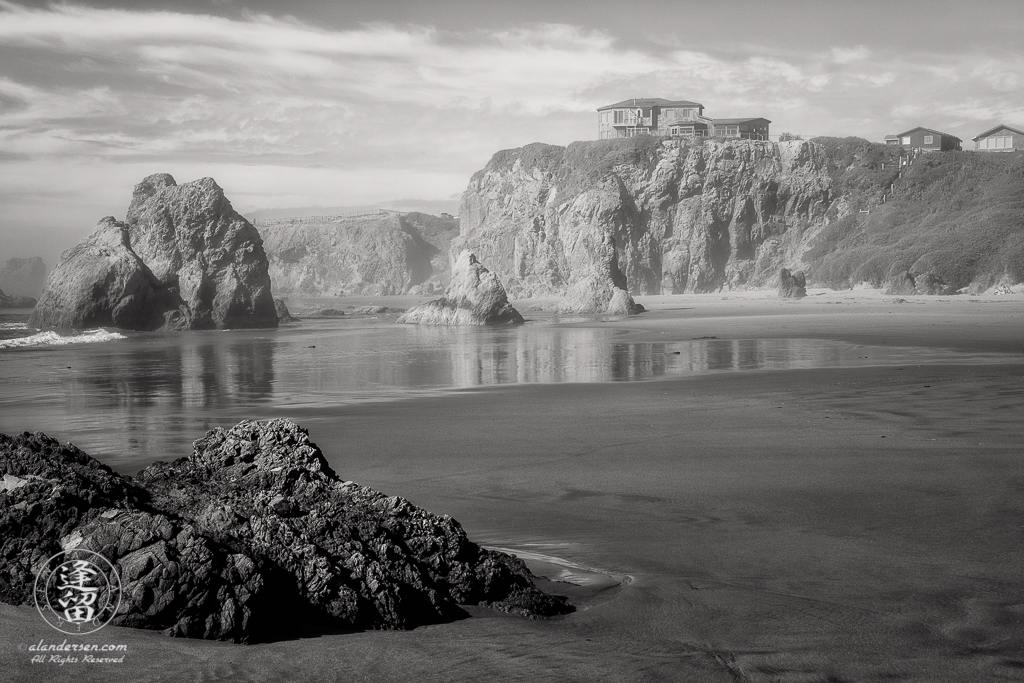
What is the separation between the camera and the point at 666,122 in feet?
319

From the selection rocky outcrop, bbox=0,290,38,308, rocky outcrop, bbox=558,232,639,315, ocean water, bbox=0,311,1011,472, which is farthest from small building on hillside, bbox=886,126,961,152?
rocky outcrop, bbox=0,290,38,308

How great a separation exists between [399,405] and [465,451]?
12.9 feet

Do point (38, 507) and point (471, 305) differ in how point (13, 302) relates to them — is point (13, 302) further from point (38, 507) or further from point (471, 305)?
point (38, 507)

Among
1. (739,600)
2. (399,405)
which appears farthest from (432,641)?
(399,405)

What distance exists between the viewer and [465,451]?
8.20 metres

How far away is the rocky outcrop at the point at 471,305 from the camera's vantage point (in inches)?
1539

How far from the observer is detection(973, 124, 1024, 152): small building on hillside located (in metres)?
87.1

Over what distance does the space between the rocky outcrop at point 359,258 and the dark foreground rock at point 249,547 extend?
11928cm

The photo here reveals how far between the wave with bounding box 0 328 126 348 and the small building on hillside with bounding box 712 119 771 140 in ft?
241

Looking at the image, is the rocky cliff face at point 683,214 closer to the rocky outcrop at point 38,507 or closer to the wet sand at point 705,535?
the wet sand at point 705,535

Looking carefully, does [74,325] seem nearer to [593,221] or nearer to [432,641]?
[432,641]

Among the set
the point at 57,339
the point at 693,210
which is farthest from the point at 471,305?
the point at 693,210

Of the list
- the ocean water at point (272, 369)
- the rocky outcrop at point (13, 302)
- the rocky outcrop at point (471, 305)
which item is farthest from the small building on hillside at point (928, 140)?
the rocky outcrop at point (13, 302)

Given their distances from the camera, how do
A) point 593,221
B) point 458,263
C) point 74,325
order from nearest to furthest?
point 74,325
point 458,263
point 593,221
